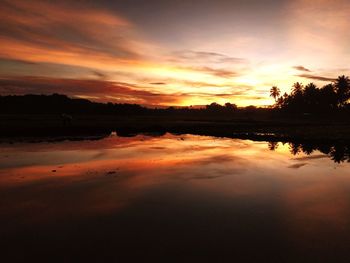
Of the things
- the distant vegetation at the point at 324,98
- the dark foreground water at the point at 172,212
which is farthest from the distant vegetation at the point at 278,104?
the dark foreground water at the point at 172,212

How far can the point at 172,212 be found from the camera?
9.37 meters

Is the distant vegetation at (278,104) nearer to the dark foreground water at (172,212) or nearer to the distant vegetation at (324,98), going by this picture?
the distant vegetation at (324,98)

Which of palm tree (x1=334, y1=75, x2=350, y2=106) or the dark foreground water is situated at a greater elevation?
palm tree (x1=334, y1=75, x2=350, y2=106)

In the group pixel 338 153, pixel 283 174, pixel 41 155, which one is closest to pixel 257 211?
pixel 283 174

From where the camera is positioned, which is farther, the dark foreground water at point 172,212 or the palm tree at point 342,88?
the palm tree at point 342,88

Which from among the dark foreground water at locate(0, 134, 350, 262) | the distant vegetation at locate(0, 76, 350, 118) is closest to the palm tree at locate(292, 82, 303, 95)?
the distant vegetation at locate(0, 76, 350, 118)

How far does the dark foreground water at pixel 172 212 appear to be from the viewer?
6742 mm

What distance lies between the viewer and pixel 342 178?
Result: 1452 cm

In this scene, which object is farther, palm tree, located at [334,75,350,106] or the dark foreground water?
palm tree, located at [334,75,350,106]

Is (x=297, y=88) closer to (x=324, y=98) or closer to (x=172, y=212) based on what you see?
(x=324, y=98)

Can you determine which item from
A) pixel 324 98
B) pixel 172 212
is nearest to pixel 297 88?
pixel 324 98

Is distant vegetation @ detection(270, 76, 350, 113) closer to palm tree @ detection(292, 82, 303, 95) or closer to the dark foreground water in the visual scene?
palm tree @ detection(292, 82, 303, 95)

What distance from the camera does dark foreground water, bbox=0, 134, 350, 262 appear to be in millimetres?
6742

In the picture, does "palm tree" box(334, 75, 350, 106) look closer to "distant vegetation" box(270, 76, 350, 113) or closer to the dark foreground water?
"distant vegetation" box(270, 76, 350, 113)
